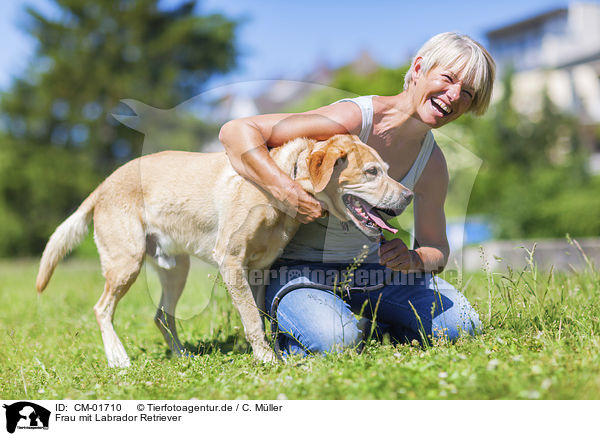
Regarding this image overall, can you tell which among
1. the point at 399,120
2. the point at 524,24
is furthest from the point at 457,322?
the point at 524,24

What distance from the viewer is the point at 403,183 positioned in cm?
360

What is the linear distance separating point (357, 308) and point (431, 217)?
796 mm

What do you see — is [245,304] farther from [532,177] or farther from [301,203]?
[532,177]

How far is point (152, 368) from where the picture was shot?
10.9 feet

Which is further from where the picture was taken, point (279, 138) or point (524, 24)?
point (524, 24)

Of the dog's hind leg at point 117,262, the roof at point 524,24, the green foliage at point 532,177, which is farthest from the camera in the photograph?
the roof at point 524,24

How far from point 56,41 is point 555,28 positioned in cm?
3325

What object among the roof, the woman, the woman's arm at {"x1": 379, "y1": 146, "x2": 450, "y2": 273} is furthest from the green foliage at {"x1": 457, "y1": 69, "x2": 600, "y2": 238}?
the roof

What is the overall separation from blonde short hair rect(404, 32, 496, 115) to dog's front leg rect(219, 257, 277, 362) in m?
1.68

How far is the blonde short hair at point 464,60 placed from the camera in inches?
127

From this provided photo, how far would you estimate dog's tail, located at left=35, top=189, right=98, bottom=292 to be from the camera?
409 cm

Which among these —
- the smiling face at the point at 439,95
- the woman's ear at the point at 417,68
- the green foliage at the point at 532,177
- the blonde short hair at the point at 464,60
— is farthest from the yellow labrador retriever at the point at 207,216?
the green foliage at the point at 532,177

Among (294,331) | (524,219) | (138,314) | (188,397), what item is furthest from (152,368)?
(524,219)
